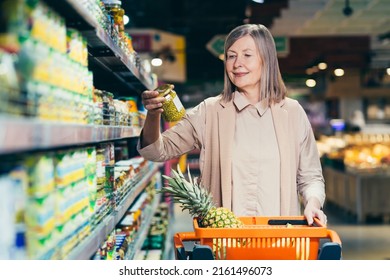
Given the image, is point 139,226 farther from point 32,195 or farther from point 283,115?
point 32,195

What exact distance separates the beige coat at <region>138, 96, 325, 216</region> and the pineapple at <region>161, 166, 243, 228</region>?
42 cm

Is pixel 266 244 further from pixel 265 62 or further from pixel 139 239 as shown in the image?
pixel 139 239

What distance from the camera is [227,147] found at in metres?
2.74

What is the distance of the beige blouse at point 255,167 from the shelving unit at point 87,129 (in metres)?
0.52

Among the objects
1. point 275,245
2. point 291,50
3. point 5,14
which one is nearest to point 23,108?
point 5,14

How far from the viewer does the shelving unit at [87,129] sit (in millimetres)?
1251

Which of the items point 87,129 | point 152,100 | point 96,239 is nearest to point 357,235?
point 152,100

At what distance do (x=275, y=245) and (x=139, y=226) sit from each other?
6.71 ft

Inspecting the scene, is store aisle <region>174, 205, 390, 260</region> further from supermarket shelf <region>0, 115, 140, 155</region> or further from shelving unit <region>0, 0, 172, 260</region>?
supermarket shelf <region>0, 115, 140, 155</region>

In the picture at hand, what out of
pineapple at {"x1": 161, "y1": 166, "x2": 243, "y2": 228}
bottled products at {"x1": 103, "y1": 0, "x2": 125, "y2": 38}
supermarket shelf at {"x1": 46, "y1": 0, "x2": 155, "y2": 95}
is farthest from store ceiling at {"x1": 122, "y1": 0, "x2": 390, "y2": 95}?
pineapple at {"x1": 161, "y1": 166, "x2": 243, "y2": 228}

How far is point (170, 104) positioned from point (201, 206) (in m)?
0.67

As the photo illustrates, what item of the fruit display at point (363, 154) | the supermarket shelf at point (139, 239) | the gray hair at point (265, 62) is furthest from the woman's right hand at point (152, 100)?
the fruit display at point (363, 154)

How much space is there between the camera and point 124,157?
13.5ft

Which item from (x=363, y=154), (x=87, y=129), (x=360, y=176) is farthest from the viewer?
(x=363, y=154)
